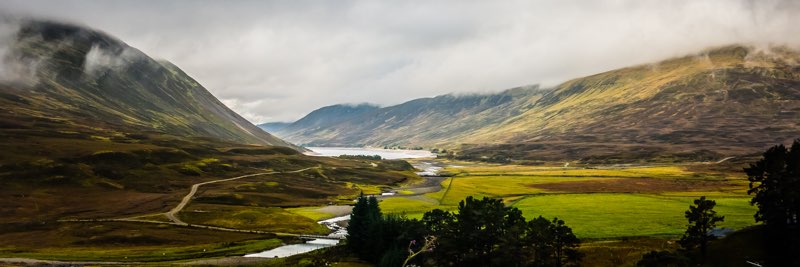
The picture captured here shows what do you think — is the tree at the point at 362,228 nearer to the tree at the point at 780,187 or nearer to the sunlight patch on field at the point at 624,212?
the sunlight patch on field at the point at 624,212

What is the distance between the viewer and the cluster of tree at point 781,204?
52.0 meters

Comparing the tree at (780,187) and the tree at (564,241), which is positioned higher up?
the tree at (780,187)

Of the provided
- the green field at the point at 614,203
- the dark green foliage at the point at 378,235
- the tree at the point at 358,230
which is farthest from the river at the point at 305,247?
the green field at the point at 614,203

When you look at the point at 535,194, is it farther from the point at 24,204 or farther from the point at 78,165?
the point at 78,165

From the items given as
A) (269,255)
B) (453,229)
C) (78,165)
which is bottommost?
(269,255)

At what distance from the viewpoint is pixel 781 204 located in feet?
182

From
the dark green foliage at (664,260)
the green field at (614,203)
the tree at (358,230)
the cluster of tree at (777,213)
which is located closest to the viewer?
the dark green foliage at (664,260)

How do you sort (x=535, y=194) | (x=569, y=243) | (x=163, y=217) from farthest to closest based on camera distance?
(x=535, y=194) → (x=163, y=217) → (x=569, y=243)

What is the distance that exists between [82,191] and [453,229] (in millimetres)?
156184

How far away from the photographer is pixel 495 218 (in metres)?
68.2

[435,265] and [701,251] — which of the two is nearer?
[701,251]

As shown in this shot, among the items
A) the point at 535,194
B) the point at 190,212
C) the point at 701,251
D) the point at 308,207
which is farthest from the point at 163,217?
the point at 701,251

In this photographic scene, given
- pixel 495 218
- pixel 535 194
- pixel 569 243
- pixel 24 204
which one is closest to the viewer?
pixel 569 243

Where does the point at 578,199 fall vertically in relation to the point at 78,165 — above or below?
below
